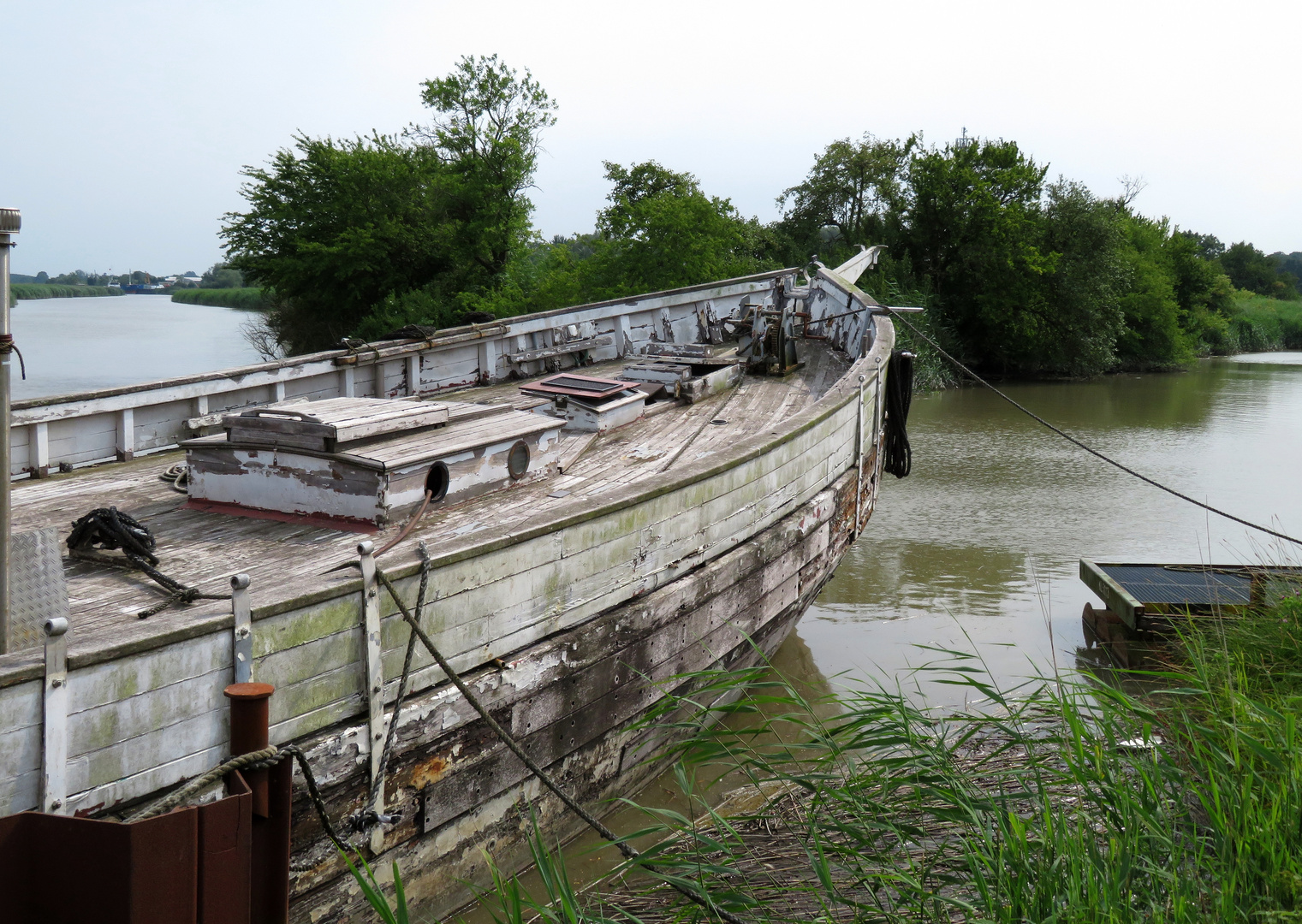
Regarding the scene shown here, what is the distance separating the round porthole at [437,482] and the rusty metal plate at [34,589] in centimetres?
163

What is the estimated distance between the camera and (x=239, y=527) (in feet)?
12.7

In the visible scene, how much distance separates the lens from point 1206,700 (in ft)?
10.4

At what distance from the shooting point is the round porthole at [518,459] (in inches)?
184

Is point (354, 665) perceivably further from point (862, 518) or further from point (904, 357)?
point (904, 357)

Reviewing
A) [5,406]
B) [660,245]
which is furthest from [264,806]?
[660,245]

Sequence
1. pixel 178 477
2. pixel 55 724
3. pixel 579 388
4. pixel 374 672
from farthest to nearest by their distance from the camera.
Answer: pixel 579 388
pixel 178 477
pixel 374 672
pixel 55 724

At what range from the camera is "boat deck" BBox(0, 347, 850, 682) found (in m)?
2.45

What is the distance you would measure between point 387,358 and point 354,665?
4065 millimetres

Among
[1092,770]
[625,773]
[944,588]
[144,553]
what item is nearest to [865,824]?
[1092,770]

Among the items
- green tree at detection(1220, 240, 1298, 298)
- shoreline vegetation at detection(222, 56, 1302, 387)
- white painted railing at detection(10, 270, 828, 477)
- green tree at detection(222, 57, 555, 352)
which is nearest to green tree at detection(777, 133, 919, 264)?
shoreline vegetation at detection(222, 56, 1302, 387)

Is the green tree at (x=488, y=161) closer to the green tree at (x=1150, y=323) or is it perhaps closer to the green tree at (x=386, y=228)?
the green tree at (x=386, y=228)

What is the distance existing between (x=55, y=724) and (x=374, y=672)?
86 centimetres

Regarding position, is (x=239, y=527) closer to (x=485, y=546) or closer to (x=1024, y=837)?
(x=485, y=546)

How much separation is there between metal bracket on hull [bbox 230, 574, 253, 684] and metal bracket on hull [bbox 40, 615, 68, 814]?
0.38m
